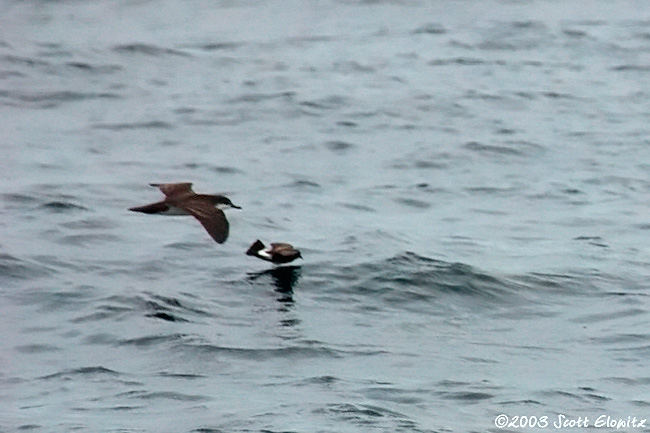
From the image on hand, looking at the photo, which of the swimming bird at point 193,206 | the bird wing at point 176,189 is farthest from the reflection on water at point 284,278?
Result: the bird wing at point 176,189

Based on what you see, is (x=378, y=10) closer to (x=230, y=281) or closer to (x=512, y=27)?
(x=512, y=27)

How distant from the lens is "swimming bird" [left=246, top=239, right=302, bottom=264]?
11906mm

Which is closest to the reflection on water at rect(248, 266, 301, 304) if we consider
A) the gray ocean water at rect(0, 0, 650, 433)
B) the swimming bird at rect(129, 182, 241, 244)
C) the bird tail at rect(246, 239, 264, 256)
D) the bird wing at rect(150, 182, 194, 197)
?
the gray ocean water at rect(0, 0, 650, 433)

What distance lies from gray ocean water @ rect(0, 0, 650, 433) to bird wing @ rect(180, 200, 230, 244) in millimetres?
601

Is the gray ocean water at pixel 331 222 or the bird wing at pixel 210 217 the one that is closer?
the gray ocean water at pixel 331 222

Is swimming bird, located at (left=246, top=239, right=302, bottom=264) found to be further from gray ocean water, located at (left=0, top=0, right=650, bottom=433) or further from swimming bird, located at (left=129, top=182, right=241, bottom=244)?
swimming bird, located at (left=129, top=182, right=241, bottom=244)

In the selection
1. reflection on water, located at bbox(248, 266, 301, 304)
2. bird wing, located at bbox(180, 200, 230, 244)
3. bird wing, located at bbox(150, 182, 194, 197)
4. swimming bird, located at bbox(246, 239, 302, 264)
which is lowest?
reflection on water, located at bbox(248, 266, 301, 304)

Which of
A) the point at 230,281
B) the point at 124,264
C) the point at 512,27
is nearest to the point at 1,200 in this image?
the point at 124,264

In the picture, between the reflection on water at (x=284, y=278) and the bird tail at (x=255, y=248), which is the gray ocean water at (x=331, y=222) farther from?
the bird tail at (x=255, y=248)

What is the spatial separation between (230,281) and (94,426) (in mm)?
3435

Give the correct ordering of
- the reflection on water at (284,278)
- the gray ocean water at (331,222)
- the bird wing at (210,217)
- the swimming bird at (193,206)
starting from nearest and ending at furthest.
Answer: the gray ocean water at (331,222) < the bird wing at (210,217) < the swimming bird at (193,206) < the reflection on water at (284,278)

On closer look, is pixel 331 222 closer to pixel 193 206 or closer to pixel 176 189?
pixel 176 189

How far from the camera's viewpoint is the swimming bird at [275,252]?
11906 mm

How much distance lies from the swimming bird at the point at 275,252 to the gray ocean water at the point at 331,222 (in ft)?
0.39
